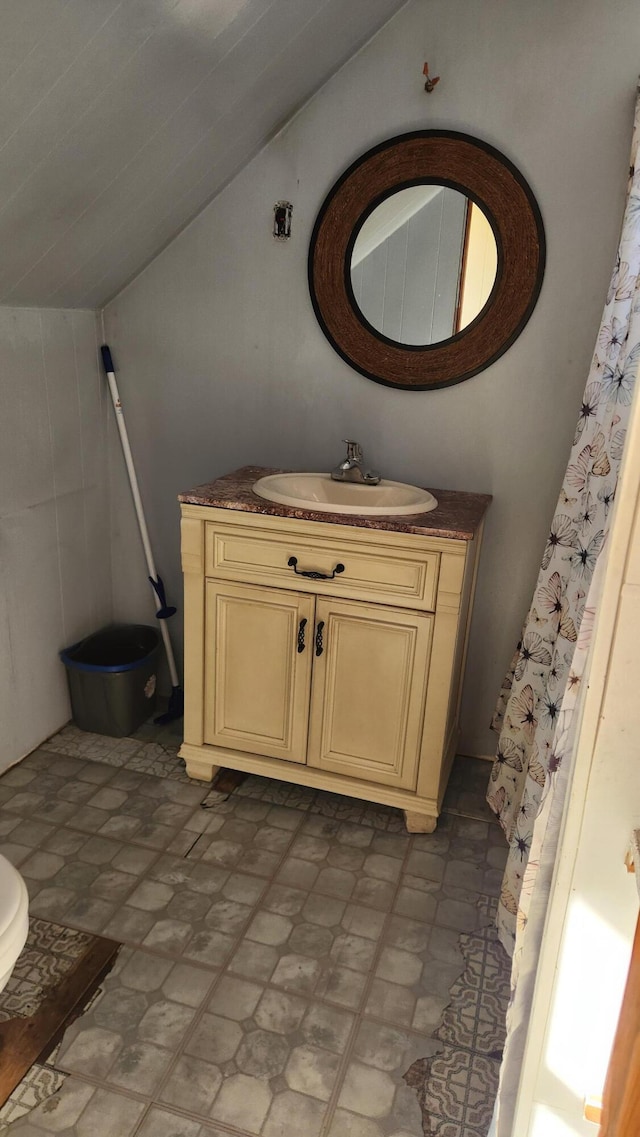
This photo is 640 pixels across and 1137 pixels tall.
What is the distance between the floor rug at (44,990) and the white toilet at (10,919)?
1.05ft

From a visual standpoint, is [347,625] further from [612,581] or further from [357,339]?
[612,581]

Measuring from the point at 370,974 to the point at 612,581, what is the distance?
4.00ft

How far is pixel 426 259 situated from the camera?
7.29ft

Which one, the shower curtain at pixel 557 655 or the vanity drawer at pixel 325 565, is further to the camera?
the vanity drawer at pixel 325 565

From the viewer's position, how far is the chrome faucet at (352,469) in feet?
7.46

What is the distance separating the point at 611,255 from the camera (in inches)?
82.4

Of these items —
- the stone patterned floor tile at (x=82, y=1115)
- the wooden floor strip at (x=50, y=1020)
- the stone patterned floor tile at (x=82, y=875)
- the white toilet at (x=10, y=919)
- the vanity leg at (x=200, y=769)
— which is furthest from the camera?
the vanity leg at (x=200, y=769)

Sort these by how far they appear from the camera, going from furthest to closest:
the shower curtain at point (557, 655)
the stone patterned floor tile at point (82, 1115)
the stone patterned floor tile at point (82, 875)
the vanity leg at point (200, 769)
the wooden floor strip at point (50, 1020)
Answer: the vanity leg at point (200, 769) < the stone patterned floor tile at point (82, 875) < the wooden floor strip at point (50, 1020) < the stone patterned floor tile at point (82, 1115) < the shower curtain at point (557, 655)

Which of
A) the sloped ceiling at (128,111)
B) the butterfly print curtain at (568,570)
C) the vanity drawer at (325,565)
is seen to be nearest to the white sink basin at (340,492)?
the vanity drawer at (325,565)

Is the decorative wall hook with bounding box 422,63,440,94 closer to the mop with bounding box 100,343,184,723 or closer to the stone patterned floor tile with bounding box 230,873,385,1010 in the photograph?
the mop with bounding box 100,343,184,723

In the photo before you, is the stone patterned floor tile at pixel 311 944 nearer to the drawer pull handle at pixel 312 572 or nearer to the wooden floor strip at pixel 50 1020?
the wooden floor strip at pixel 50 1020

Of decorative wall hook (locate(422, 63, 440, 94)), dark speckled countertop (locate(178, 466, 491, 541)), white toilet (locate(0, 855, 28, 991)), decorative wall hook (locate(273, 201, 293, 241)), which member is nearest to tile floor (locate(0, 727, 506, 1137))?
white toilet (locate(0, 855, 28, 991))

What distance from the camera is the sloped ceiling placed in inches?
56.1

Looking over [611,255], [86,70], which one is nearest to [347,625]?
[611,255]
